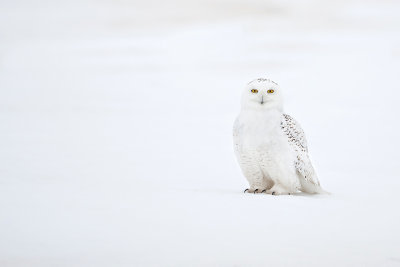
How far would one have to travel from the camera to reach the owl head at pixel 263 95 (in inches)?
219

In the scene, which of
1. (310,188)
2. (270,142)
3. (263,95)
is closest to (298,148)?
(270,142)

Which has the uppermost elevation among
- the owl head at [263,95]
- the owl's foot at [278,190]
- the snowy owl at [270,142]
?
the owl head at [263,95]

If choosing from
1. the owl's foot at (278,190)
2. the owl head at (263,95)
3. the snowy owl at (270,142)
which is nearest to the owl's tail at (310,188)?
the snowy owl at (270,142)

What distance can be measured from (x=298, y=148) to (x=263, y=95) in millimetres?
695

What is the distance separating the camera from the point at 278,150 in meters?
5.56

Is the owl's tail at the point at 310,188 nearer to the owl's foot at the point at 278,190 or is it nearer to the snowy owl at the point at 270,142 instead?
the snowy owl at the point at 270,142

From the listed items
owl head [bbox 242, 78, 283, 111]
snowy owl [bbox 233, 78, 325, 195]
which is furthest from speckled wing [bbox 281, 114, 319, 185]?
owl head [bbox 242, 78, 283, 111]

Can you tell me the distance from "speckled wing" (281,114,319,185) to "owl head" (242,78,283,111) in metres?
0.23

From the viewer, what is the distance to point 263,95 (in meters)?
5.54

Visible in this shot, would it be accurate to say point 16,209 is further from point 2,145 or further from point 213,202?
point 2,145

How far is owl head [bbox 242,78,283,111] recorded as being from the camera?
5.55 metres

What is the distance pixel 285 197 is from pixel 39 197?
2.34m

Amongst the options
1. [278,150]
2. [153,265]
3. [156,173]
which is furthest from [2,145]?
[153,265]

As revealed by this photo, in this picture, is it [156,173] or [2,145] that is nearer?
[156,173]
